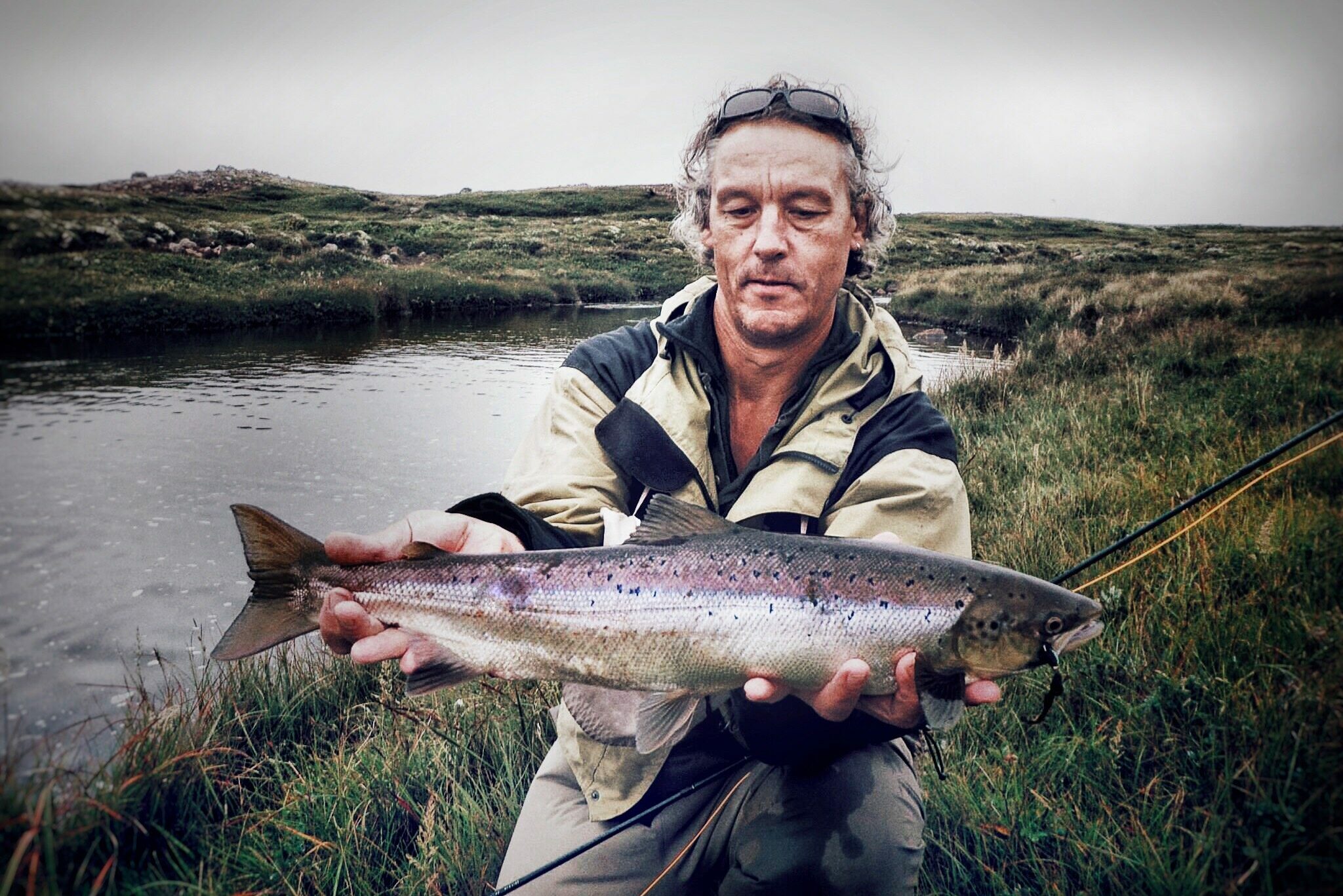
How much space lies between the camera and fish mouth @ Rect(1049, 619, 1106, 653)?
8.07 ft

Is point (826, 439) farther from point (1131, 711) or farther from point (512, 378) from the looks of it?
point (512, 378)

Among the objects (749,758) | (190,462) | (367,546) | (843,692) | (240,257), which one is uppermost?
(240,257)

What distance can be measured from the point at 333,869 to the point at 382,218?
988 centimetres

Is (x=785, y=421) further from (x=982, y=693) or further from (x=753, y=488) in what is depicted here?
(x=982, y=693)

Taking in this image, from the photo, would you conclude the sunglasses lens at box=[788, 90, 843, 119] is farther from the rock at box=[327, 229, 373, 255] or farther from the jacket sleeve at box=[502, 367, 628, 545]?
the rock at box=[327, 229, 373, 255]

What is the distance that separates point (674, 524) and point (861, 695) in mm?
946

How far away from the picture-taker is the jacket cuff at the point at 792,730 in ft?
9.05

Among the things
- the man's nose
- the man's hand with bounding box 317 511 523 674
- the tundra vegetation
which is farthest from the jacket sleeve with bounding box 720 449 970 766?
the man's hand with bounding box 317 511 523 674

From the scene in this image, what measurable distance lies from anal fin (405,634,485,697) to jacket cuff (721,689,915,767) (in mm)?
1010

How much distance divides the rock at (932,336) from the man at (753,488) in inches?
921

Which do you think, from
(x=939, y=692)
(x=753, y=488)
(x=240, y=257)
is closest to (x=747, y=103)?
(x=753, y=488)

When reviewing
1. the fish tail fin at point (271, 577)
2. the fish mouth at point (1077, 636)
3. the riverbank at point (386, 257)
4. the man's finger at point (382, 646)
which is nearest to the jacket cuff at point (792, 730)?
the fish mouth at point (1077, 636)

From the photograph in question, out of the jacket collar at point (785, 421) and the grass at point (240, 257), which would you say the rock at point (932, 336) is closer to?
the grass at point (240, 257)

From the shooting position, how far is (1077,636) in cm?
248
